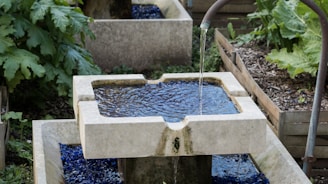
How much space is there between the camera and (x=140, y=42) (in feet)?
26.6

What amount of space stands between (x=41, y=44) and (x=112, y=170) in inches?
66.9

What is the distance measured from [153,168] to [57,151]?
2.87 feet

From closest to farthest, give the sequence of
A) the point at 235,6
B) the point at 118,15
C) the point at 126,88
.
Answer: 1. the point at 126,88
2. the point at 118,15
3. the point at 235,6

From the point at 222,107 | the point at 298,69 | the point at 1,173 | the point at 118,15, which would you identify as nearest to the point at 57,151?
the point at 1,173

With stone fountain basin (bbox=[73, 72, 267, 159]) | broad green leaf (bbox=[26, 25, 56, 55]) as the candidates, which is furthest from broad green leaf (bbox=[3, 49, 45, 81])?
stone fountain basin (bbox=[73, 72, 267, 159])

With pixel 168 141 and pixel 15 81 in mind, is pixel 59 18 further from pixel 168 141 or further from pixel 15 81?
pixel 168 141

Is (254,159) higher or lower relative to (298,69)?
lower

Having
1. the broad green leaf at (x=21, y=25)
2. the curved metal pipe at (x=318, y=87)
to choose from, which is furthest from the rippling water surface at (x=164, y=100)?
the broad green leaf at (x=21, y=25)

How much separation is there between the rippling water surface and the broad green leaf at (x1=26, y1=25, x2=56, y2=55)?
1419mm

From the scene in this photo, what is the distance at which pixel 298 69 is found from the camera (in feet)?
19.6

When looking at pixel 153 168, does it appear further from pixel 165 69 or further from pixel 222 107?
pixel 165 69

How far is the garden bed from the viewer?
17.7 ft

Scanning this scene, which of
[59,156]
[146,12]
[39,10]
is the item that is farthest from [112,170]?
[146,12]

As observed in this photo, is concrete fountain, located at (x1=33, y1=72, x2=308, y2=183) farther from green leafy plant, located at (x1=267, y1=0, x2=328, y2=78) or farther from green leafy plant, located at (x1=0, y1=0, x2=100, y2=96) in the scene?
green leafy plant, located at (x1=0, y1=0, x2=100, y2=96)
